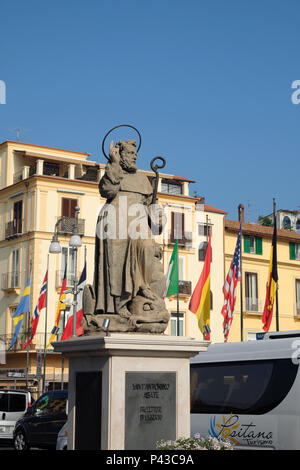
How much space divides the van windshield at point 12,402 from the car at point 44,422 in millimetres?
2200

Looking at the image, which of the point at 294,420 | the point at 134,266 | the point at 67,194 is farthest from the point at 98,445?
the point at 67,194

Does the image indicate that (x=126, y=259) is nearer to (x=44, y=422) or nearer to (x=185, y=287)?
(x=44, y=422)

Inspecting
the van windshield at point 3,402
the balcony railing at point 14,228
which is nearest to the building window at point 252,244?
the balcony railing at point 14,228

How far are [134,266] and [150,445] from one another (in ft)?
8.01

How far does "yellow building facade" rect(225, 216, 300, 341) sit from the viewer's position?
48250 mm

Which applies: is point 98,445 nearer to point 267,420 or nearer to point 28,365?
point 267,420

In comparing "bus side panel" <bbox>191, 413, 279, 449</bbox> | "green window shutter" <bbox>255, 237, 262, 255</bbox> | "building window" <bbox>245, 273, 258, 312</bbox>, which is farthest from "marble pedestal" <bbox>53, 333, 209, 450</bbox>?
"green window shutter" <bbox>255, 237, 262, 255</bbox>

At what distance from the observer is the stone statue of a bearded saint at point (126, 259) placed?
1014 centimetres

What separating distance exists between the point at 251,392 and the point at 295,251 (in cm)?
3734

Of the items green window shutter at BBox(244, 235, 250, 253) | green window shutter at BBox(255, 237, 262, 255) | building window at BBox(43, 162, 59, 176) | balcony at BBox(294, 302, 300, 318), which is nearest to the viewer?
building window at BBox(43, 162, 59, 176)

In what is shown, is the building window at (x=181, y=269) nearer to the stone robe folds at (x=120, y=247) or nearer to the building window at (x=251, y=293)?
the building window at (x=251, y=293)

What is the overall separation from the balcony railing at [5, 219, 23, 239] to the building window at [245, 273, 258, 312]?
49.4ft

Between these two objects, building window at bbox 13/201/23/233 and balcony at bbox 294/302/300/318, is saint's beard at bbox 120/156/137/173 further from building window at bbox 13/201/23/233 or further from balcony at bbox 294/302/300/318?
balcony at bbox 294/302/300/318

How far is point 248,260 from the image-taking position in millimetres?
49031
